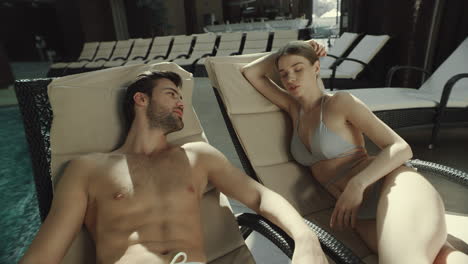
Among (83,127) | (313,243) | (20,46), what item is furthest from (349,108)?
(20,46)

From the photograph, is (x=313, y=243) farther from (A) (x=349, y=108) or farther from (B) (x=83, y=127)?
(B) (x=83, y=127)

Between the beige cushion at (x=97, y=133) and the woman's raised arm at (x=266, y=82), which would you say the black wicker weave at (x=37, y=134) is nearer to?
the beige cushion at (x=97, y=133)

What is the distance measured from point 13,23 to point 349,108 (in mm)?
16440

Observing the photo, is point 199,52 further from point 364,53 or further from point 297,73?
point 297,73

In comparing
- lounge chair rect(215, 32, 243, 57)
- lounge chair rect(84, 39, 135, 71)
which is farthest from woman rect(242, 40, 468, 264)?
lounge chair rect(84, 39, 135, 71)

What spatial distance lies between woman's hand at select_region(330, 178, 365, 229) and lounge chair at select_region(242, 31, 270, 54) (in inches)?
235

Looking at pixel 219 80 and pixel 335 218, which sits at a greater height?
pixel 219 80

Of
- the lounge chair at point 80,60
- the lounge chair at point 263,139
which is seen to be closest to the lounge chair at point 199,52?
the lounge chair at point 80,60

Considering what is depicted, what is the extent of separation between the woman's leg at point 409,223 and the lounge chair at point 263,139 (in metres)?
0.42

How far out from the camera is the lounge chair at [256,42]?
6773mm

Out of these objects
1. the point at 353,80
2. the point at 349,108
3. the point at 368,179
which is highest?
the point at 349,108

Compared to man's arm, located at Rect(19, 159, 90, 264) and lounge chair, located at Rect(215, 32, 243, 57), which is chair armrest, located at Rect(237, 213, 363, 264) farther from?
lounge chair, located at Rect(215, 32, 243, 57)

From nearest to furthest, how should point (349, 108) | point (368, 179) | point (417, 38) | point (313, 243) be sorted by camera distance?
point (313, 243) < point (368, 179) < point (349, 108) < point (417, 38)

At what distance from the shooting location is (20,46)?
13.5m
